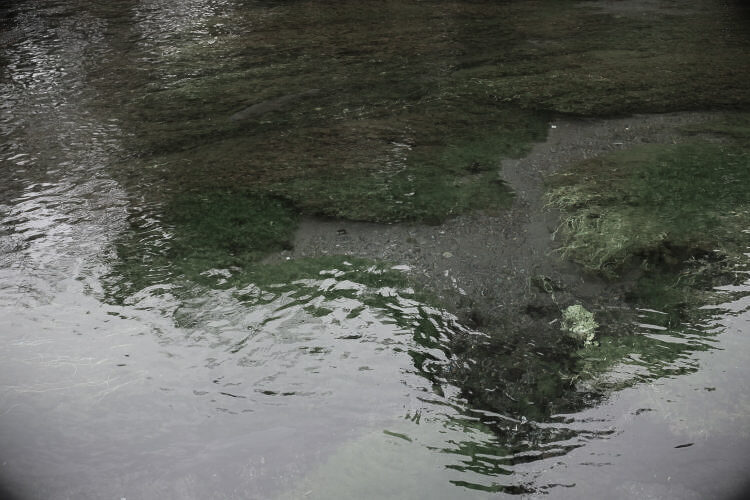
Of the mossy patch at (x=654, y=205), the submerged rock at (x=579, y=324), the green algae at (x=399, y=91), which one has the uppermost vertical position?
the green algae at (x=399, y=91)

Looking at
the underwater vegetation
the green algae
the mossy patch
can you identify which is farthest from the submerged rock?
the green algae

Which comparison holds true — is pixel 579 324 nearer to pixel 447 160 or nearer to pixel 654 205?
pixel 654 205

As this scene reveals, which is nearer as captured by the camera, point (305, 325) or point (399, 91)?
point (305, 325)

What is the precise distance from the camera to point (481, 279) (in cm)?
275

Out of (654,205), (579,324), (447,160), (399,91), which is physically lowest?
(579,324)

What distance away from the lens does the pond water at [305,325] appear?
6.50ft

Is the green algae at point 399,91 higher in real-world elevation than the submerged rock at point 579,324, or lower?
higher

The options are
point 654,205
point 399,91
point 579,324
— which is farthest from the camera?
point 399,91

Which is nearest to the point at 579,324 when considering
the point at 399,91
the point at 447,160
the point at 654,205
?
the point at 654,205

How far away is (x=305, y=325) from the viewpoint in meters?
2.55

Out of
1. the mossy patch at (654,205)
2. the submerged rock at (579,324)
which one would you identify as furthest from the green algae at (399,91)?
the submerged rock at (579,324)

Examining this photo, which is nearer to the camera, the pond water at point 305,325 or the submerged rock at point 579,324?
the pond water at point 305,325

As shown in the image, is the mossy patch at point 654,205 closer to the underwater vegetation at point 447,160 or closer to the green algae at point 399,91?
the underwater vegetation at point 447,160

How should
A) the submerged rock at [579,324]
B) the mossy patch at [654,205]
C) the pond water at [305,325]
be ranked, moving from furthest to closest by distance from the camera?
the mossy patch at [654,205], the submerged rock at [579,324], the pond water at [305,325]
